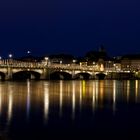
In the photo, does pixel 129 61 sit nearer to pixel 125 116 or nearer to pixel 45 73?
pixel 45 73

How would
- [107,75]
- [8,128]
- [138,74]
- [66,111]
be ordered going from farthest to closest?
[138,74] → [107,75] → [66,111] → [8,128]

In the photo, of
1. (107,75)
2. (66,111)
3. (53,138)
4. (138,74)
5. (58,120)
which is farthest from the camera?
(138,74)

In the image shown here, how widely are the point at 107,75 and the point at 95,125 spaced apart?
111m

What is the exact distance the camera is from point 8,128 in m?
16.5

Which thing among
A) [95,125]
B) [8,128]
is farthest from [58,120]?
[8,128]

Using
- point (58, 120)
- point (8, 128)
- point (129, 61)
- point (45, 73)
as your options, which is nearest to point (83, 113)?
point (58, 120)

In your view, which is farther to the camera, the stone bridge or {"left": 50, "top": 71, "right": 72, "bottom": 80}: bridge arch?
{"left": 50, "top": 71, "right": 72, "bottom": 80}: bridge arch

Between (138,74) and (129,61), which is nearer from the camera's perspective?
(138,74)

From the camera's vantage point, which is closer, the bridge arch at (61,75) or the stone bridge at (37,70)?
the stone bridge at (37,70)

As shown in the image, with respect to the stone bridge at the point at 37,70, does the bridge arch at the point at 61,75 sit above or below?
below

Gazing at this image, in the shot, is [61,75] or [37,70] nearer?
[37,70]

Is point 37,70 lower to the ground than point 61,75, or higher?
higher

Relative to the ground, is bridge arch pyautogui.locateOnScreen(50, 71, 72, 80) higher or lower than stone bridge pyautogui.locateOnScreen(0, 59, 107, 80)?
lower

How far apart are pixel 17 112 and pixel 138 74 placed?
11733 cm
